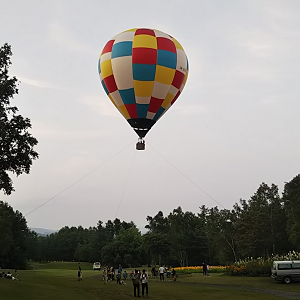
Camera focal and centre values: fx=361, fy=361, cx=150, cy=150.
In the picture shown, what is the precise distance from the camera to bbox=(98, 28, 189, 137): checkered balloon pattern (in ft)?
84.0

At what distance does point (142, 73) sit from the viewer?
25.6m

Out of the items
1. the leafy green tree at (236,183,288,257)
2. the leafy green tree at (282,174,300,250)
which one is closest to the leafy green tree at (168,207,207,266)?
the leafy green tree at (236,183,288,257)

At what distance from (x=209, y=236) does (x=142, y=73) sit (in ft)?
175

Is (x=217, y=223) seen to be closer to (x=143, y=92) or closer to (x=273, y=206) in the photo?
(x=273, y=206)

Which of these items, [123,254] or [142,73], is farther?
[123,254]

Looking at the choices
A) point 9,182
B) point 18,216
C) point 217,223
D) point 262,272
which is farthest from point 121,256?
point 9,182

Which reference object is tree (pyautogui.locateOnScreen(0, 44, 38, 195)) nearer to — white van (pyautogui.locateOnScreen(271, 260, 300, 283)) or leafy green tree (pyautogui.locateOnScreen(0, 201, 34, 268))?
white van (pyautogui.locateOnScreen(271, 260, 300, 283))

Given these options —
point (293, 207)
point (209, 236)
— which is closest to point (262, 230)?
point (293, 207)

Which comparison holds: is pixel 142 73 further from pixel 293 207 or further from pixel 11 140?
pixel 293 207

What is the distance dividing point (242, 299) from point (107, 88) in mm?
16935

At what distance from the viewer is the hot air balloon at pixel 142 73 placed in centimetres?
2559

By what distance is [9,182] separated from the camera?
958 inches

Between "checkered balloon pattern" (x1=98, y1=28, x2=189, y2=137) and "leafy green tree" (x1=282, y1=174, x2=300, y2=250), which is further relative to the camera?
"leafy green tree" (x1=282, y1=174, x2=300, y2=250)

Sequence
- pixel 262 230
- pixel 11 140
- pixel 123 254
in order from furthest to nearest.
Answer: pixel 123 254
pixel 262 230
pixel 11 140
